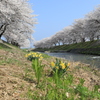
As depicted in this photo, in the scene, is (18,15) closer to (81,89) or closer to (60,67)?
(60,67)

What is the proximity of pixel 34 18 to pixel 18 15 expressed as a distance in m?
4.39

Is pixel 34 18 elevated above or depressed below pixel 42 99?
above

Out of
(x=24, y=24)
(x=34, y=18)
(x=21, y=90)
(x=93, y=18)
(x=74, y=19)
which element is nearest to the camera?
(x=21, y=90)

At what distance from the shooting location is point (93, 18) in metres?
Answer: 32.0

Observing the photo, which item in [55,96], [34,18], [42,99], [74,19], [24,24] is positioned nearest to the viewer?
[55,96]

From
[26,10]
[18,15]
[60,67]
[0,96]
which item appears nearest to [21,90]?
[0,96]

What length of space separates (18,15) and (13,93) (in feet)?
59.9

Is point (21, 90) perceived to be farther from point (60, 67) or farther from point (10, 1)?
point (10, 1)

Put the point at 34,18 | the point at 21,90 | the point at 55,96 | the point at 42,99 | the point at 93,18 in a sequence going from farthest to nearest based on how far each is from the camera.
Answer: the point at 93,18
the point at 34,18
the point at 21,90
the point at 42,99
the point at 55,96

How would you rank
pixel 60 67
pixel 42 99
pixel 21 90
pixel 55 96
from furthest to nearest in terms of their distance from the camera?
pixel 60 67 < pixel 21 90 < pixel 42 99 < pixel 55 96

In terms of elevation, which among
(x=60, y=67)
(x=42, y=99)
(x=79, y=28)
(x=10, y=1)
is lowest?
(x=42, y=99)

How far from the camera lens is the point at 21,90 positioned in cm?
333

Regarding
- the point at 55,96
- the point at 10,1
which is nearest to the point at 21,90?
the point at 55,96

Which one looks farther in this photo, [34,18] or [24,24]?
[34,18]
